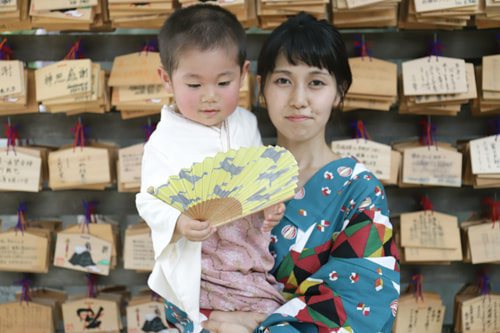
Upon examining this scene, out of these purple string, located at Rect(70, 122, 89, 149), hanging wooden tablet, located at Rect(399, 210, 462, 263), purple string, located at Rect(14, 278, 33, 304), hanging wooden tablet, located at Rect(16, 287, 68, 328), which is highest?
purple string, located at Rect(70, 122, 89, 149)

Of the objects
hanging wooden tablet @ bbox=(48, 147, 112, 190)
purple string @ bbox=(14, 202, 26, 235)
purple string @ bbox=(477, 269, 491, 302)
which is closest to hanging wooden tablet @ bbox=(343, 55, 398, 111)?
purple string @ bbox=(477, 269, 491, 302)

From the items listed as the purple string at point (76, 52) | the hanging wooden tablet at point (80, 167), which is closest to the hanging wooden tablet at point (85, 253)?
the hanging wooden tablet at point (80, 167)

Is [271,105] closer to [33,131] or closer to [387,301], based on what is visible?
[387,301]

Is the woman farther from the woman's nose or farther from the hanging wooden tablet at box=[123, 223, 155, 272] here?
the hanging wooden tablet at box=[123, 223, 155, 272]

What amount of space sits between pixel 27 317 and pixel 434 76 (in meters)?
2.09

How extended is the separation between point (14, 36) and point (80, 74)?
0.47 metres

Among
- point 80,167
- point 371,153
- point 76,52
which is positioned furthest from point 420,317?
point 76,52

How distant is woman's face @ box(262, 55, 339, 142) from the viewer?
1.20 m

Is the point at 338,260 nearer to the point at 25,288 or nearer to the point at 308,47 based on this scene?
the point at 308,47

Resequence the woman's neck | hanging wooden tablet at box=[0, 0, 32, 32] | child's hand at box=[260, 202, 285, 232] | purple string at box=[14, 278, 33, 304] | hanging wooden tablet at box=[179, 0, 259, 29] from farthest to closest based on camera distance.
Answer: purple string at box=[14, 278, 33, 304] < hanging wooden tablet at box=[0, 0, 32, 32] < hanging wooden tablet at box=[179, 0, 259, 29] < the woman's neck < child's hand at box=[260, 202, 285, 232]

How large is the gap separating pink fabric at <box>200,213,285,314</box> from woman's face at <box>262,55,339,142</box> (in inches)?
12.0

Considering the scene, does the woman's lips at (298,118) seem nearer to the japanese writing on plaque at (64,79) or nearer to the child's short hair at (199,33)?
the child's short hair at (199,33)

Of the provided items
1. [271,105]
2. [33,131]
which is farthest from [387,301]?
[33,131]

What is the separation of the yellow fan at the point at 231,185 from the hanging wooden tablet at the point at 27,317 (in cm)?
151
